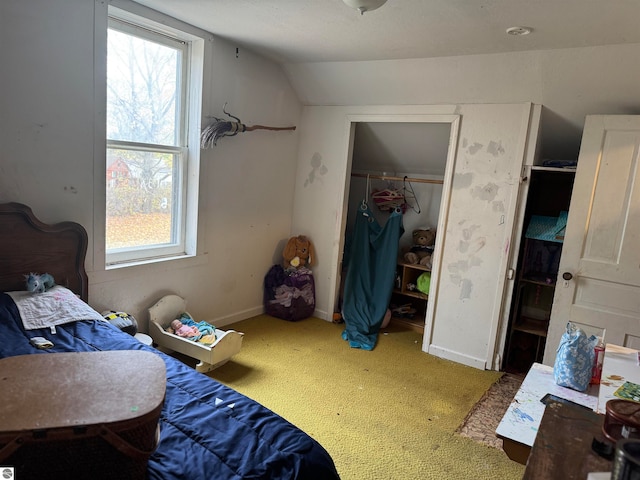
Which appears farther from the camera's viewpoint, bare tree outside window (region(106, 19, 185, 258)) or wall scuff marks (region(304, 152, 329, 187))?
wall scuff marks (region(304, 152, 329, 187))

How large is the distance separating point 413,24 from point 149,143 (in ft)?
6.14

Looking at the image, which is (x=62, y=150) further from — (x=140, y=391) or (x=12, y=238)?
(x=140, y=391)

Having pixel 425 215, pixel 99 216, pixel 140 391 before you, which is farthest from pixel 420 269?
pixel 140 391

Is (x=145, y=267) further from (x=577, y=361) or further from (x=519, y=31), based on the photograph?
(x=519, y=31)

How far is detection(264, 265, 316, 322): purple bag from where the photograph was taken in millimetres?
3954

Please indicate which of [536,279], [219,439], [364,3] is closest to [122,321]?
[219,439]

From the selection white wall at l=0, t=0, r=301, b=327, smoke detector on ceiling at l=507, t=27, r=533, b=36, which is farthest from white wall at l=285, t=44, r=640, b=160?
white wall at l=0, t=0, r=301, b=327

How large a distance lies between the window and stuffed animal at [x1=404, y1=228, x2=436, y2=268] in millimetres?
1982

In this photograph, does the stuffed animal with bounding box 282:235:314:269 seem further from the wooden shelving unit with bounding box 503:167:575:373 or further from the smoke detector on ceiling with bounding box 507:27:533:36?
the smoke detector on ceiling with bounding box 507:27:533:36

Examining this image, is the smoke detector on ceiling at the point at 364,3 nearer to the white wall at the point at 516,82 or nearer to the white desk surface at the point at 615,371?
the white wall at the point at 516,82

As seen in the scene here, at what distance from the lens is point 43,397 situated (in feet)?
3.25

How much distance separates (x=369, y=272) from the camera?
13.2ft

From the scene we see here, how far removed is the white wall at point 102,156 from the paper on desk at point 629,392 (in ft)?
8.89

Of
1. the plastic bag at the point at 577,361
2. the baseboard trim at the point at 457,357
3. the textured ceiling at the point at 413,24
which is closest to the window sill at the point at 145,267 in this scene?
the textured ceiling at the point at 413,24
